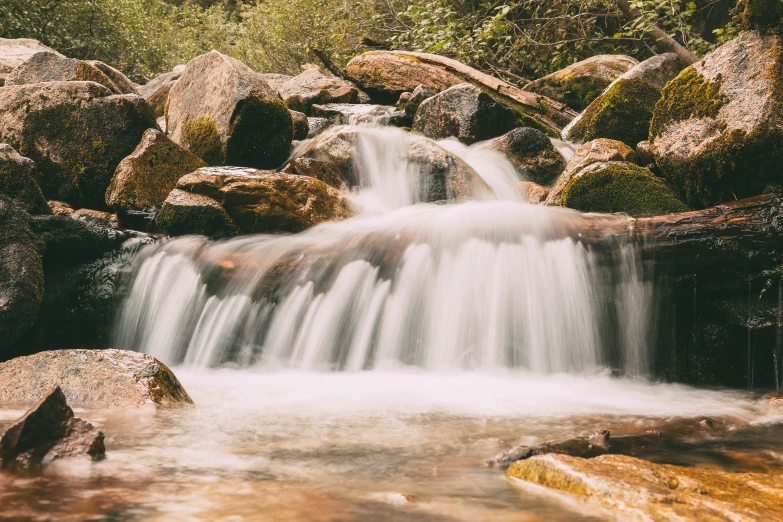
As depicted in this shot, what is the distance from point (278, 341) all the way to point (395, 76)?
903 centimetres

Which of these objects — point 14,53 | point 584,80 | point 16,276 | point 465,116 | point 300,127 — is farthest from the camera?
point 14,53

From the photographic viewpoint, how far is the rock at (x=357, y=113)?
1184 cm

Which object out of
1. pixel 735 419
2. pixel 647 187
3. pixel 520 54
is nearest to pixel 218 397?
pixel 735 419

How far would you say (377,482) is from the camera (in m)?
2.54

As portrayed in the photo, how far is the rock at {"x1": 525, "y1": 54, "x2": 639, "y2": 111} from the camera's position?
13.0 m

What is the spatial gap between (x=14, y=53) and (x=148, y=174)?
341 inches

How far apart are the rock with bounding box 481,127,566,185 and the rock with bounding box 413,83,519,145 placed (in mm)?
830

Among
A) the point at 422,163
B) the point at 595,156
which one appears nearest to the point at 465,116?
the point at 422,163

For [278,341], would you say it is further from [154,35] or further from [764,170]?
[154,35]

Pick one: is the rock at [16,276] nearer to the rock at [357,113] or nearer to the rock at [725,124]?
the rock at [725,124]

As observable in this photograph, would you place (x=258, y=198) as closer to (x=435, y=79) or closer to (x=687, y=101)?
(x=687, y=101)

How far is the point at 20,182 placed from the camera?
21.8 feet

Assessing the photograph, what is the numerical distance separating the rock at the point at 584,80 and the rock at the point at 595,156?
5430 millimetres

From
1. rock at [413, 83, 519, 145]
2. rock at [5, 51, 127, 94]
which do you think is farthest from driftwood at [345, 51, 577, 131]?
rock at [5, 51, 127, 94]
